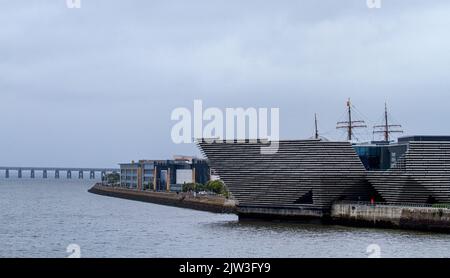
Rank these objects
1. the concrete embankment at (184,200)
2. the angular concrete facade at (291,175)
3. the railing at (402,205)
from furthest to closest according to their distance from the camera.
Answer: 1. the concrete embankment at (184,200)
2. the angular concrete facade at (291,175)
3. the railing at (402,205)

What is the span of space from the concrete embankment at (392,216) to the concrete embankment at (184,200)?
928 inches

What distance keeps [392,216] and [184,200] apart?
156ft

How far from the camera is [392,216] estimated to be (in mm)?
61344

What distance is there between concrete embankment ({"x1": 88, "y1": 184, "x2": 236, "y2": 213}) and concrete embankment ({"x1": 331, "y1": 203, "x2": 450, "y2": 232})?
23571mm

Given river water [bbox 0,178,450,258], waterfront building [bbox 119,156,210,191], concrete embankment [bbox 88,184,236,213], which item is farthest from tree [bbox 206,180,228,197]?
river water [bbox 0,178,450,258]

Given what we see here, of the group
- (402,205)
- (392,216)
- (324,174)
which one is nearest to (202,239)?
(324,174)

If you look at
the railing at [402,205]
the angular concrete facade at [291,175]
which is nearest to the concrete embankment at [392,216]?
the railing at [402,205]

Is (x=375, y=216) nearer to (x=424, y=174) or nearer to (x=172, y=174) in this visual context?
(x=424, y=174)

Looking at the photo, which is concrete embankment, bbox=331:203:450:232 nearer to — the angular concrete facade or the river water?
the river water

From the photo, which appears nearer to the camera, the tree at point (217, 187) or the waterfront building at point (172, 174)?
the tree at point (217, 187)

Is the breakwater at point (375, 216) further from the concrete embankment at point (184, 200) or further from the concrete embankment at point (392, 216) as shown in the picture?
the concrete embankment at point (184, 200)

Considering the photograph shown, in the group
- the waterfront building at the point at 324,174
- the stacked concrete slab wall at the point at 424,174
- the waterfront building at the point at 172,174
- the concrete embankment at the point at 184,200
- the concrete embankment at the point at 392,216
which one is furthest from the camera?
the waterfront building at the point at 172,174

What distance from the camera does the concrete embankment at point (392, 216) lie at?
5822 cm
